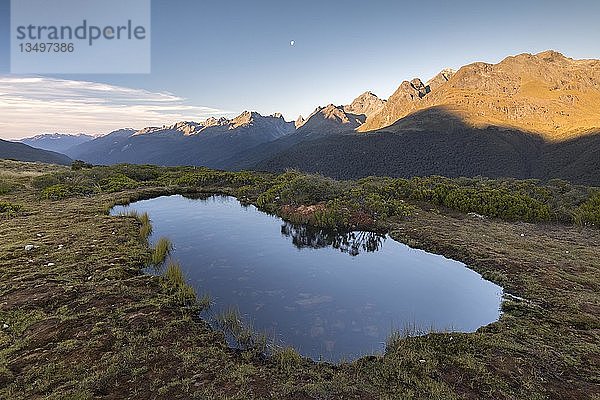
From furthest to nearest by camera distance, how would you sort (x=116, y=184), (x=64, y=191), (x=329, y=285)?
(x=116, y=184)
(x=64, y=191)
(x=329, y=285)

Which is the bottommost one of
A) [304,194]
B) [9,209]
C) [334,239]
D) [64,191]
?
[334,239]

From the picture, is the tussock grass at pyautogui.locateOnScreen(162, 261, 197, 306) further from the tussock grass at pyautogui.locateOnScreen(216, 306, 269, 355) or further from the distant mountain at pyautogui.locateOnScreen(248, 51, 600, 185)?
the distant mountain at pyautogui.locateOnScreen(248, 51, 600, 185)

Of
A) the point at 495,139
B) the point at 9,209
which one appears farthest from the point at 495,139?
the point at 9,209

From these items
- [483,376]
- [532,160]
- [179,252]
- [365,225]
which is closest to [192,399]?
[483,376]

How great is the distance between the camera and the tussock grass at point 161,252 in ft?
39.7

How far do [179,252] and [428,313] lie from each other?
10.1m

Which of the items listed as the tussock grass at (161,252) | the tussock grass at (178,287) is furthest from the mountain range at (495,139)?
the tussock grass at (178,287)

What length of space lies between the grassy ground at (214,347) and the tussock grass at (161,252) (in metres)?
0.41

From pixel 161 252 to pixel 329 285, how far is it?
264 inches

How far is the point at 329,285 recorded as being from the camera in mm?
11273

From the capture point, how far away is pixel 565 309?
29.7ft

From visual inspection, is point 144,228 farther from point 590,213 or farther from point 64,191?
point 590,213

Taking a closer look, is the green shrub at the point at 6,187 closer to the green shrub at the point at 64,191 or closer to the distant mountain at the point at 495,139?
the green shrub at the point at 64,191

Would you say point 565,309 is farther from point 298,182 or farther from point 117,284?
point 298,182
